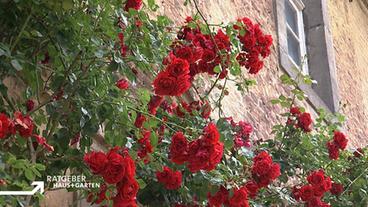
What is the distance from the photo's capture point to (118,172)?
266 centimetres

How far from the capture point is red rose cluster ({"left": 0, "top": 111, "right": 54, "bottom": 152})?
2.60 m

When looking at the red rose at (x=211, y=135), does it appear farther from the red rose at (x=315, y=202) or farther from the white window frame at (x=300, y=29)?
the white window frame at (x=300, y=29)

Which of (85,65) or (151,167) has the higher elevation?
(85,65)

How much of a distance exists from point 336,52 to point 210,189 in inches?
195

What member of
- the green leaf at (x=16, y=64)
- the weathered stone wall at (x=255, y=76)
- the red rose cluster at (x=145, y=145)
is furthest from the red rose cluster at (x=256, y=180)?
the weathered stone wall at (x=255, y=76)

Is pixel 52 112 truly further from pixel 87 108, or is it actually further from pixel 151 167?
pixel 151 167

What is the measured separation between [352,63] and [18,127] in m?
6.23

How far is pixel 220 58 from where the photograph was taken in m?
3.57

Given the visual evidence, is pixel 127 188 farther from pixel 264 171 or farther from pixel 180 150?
pixel 264 171

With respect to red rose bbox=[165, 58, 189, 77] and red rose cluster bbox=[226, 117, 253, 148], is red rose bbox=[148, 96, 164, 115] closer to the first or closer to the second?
red rose bbox=[165, 58, 189, 77]

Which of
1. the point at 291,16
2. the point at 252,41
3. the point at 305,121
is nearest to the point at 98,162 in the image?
the point at 252,41

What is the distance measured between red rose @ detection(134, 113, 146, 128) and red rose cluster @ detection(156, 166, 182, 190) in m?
0.28

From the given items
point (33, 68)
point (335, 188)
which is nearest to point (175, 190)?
point (33, 68)

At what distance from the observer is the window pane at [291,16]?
766cm
